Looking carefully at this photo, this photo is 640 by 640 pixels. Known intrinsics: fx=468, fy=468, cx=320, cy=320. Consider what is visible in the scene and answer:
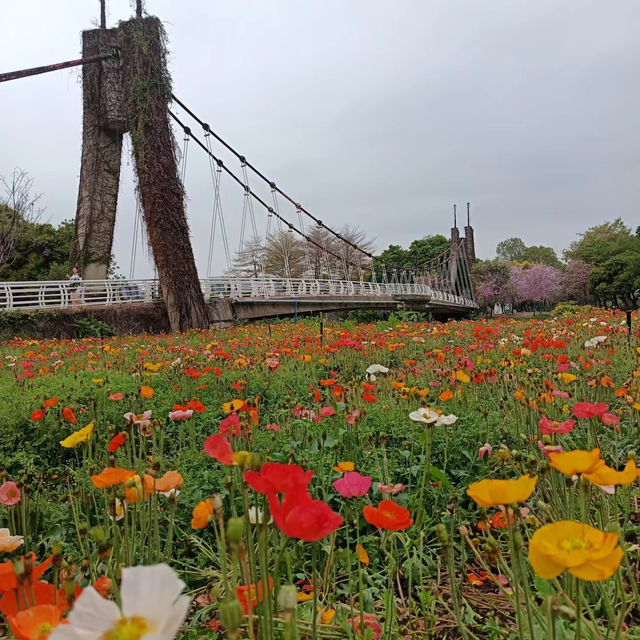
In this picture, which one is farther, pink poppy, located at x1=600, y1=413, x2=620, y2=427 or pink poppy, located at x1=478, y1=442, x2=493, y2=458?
pink poppy, located at x1=478, y1=442, x2=493, y2=458

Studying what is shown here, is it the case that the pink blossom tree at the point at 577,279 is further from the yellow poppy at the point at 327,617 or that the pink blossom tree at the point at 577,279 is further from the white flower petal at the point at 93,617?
the white flower petal at the point at 93,617

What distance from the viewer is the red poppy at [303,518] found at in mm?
521

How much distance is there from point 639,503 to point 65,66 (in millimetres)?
12776

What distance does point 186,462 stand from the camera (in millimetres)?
2061

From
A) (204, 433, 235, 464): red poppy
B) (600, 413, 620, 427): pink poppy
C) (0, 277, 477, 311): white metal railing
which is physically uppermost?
(0, 277, 477, 311): white metal railing

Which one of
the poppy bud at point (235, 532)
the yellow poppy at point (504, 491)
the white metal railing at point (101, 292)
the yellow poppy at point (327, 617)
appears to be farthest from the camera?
the white metal railing at point (101, 292)

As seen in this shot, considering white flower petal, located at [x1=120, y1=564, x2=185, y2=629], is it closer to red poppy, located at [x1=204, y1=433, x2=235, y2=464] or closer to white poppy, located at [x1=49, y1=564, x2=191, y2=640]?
white poppy, located at [x1=49, y1=564, x2=191, y2=640]

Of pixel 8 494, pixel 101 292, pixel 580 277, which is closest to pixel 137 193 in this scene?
pixel 101 292

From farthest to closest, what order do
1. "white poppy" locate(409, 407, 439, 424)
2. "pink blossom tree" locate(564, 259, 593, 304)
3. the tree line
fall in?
"pink blossom tree" locate(564, 259, 593, 304) < the tree line < "white poppy" locate(409, 407, 439, 424)

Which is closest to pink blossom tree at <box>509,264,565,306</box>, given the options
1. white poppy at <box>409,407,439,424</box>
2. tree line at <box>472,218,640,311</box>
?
tree line at <box>472,218,640,311</box>

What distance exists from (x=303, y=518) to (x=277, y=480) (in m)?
0.08

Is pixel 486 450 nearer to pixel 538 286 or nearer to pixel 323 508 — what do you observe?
pixel 323 508

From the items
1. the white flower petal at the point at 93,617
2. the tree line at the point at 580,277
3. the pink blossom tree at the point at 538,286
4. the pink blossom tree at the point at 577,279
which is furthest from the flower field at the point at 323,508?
the pink blossom tree at the point at 538,286

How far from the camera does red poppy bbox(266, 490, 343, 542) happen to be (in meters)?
0.52
